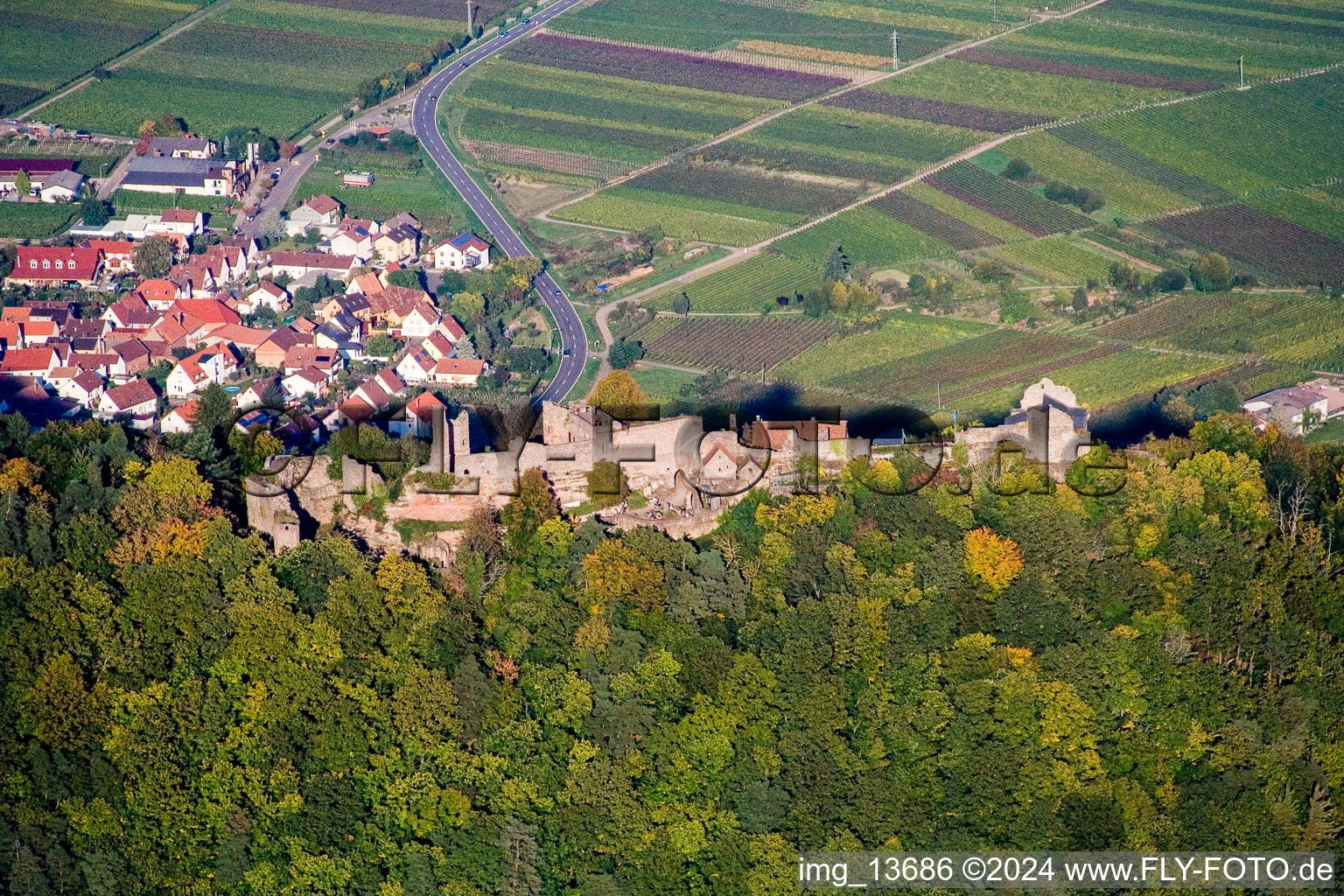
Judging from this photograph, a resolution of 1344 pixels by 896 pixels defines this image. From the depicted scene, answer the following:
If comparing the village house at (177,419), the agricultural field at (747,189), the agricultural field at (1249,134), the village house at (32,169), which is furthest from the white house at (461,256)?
the agricultural field at (1249,134)

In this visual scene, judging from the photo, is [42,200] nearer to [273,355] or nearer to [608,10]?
[273,355]

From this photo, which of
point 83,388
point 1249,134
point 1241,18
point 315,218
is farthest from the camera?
point 1241,18

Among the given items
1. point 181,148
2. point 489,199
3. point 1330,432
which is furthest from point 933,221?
point 181,148

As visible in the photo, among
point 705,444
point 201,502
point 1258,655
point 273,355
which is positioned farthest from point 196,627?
point 273,355

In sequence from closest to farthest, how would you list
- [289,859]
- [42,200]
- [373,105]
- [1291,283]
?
[289,859] < [1291,283] < [42,200] < [373,105]

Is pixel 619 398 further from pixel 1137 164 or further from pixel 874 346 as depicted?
pixel 1137 164

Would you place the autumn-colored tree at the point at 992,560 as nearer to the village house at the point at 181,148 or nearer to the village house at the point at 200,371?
the village house at the point at 200,371
